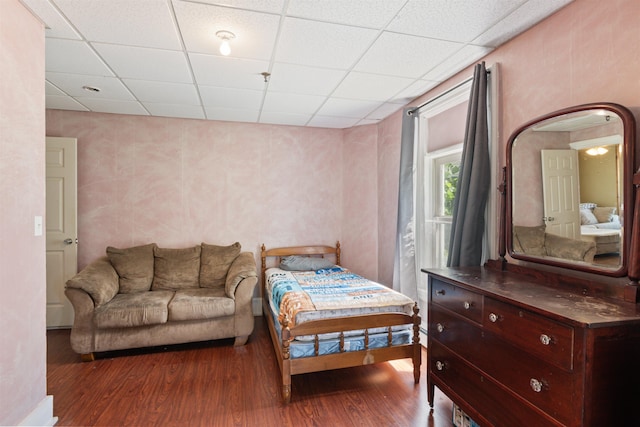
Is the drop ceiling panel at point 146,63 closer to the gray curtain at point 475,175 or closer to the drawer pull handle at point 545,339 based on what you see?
the gray curtain at point 475,175

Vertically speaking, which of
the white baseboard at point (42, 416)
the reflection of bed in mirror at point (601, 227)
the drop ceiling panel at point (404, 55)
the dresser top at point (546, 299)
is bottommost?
the white baseboard at point (42, 416)

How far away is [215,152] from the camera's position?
3.95 m

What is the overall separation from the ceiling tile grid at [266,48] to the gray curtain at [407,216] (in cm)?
34

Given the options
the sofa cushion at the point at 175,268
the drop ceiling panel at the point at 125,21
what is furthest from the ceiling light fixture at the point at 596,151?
the sofa cushion at the point at 175,268

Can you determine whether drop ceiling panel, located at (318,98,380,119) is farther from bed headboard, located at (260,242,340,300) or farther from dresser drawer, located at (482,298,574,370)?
dresser drawer, located at (482,298,574,370)

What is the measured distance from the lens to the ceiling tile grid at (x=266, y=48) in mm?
1769

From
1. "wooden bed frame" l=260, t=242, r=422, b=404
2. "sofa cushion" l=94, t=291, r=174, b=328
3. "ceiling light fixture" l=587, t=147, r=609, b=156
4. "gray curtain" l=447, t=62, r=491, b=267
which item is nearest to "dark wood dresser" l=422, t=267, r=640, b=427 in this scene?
"gray curtain" l=447, t=62, r=491, b=267

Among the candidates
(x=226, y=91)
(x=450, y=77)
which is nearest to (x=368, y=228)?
(x=450, y=77)

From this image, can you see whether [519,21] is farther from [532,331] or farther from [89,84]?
[89,84]

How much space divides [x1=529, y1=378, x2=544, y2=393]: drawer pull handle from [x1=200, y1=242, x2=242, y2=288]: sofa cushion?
9.77ft

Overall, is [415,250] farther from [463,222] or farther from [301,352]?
[301,352]

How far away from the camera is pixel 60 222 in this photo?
3.42m

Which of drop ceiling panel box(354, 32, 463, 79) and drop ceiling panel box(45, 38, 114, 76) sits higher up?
drop ceiling panel box(45, 38, 114, 76)

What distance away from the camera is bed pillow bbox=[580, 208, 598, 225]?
153cm
